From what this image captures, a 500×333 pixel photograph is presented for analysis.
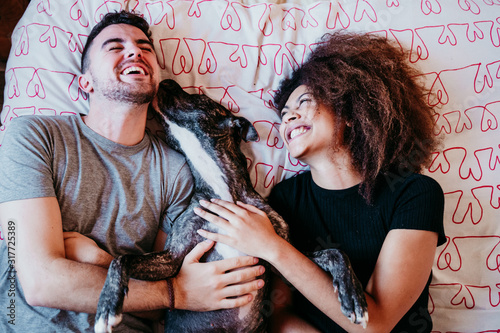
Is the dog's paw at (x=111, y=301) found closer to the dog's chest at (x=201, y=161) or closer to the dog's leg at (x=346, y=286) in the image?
the dog's chest at (x=201, y=161)

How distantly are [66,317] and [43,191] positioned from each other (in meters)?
0.61

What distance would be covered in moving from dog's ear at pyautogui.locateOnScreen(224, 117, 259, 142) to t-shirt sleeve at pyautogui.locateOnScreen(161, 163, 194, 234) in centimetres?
40

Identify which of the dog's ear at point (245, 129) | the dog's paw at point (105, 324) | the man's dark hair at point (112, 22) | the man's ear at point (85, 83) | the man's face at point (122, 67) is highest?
the man's dark hair at point (112, 22)

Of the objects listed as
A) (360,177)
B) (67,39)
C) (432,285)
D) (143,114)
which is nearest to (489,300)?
(432,285)

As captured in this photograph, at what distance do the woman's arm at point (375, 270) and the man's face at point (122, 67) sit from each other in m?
0.83

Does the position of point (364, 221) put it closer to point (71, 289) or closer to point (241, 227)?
point (241, 227)

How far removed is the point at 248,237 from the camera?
1.75 meters

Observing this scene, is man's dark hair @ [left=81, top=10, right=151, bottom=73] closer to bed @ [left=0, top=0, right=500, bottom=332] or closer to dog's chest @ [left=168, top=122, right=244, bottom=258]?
bed @ [left=0, top=0, right=500, bottom=332]

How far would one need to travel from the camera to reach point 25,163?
1.71 m

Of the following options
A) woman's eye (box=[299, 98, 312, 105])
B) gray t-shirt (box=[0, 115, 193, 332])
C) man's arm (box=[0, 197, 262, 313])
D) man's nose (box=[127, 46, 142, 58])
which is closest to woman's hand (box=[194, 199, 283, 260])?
man's arm (box=[0, 197, 262, 313])

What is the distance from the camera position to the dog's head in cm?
204

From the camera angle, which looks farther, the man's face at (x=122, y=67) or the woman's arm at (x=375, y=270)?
the man's face at (x=122, y=67)

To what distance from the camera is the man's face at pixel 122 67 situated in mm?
1912

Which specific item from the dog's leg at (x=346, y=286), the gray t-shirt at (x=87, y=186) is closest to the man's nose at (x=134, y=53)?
the gray t-shirt at (x=87, y=186)
